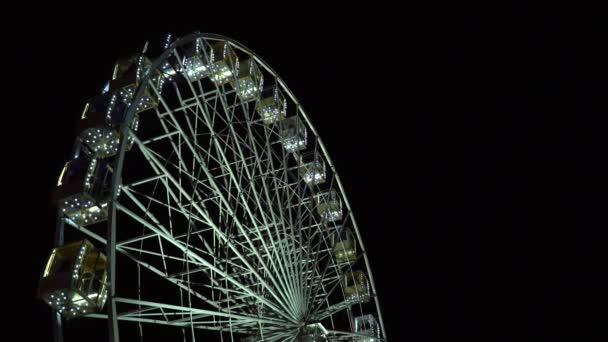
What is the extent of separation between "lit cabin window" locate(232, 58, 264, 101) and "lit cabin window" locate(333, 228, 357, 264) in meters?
4.88

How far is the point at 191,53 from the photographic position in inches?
683

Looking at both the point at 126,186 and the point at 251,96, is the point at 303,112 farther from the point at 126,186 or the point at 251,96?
the point at 126,186

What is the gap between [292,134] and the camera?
21.1 meters

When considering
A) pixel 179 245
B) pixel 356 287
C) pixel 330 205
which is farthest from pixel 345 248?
pixel 179 245

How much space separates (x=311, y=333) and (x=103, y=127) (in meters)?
6.32

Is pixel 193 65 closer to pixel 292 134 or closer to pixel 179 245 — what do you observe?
pixel 292 134

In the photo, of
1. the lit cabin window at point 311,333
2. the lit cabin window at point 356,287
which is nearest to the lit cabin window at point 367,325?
the lit cabin window at point 356,287

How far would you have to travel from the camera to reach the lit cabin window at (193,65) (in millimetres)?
17312

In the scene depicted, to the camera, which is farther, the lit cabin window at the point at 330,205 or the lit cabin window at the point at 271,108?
the lit cabin window at the point at 330,205

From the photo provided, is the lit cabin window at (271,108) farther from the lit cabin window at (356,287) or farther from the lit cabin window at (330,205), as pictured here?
the lit cabin window at (356,287)

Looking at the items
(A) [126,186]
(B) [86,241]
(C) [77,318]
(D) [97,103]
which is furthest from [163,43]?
(C) [77,318]

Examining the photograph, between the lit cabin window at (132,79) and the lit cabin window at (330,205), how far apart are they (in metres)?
7.78

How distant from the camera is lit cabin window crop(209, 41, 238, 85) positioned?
18266 mm

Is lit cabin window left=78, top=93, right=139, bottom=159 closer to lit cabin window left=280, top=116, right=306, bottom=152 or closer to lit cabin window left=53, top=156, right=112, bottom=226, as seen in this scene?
lit cabin window left=53, top=156, right=112, bottom=226
